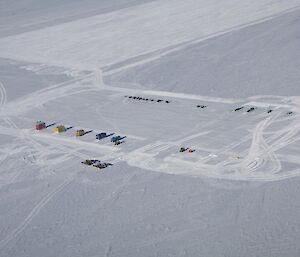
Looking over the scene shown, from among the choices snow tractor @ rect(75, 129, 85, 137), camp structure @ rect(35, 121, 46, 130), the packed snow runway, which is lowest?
the packed snow runway

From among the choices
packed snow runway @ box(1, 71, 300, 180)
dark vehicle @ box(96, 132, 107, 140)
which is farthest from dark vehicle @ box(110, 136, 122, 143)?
dark vehicle @ box(96, 132, 107, 140)

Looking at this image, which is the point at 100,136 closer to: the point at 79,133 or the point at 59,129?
the point at 79,133

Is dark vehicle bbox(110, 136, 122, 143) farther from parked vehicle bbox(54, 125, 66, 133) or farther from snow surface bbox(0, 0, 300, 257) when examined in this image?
parked vehicle bbox(54, 125, 66, 133)

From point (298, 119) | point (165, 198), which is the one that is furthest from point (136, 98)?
point (165, 198)

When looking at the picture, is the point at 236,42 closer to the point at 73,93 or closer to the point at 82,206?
the point at 73,93

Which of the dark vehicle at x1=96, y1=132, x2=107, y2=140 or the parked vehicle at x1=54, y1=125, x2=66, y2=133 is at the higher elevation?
the parked vehicle at x1=54, y1=125, x2=66, y2=133

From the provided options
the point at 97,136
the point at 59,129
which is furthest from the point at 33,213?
the point at 59,129

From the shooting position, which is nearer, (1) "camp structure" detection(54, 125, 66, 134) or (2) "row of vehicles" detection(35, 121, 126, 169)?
(2) "row of vehicles" detection(35, 121, 126, 169)

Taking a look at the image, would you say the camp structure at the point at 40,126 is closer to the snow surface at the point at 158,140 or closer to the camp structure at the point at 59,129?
the snow surface at the point at 158,140
